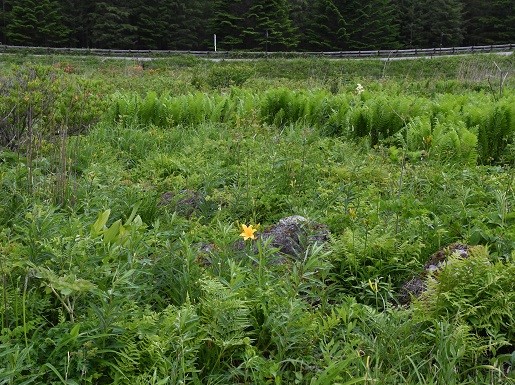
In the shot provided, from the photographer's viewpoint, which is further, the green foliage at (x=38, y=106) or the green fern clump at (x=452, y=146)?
the green fern clump at (x=452, y=146)

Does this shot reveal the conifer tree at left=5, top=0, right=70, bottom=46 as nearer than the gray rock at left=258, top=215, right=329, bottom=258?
No

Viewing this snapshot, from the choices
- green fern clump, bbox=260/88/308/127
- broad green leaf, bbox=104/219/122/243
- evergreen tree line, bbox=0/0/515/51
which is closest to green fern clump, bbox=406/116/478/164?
green fern clump, bbox=260/88/308/127

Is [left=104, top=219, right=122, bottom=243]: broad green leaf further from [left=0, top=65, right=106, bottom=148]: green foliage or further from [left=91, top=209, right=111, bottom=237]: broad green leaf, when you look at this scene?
[left=0, top=65, right=106, bottom=148]: green foliage

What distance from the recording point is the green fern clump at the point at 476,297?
85.4 inches

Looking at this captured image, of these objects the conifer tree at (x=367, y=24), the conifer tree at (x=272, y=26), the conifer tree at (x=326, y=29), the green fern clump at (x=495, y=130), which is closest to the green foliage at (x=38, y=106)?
the green fern clump at (x=495, y=130)

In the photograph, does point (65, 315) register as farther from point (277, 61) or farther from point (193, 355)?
point (277, 61)

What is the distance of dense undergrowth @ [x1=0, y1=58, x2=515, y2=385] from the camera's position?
1.91m

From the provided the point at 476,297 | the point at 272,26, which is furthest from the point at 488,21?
the point at 476,297

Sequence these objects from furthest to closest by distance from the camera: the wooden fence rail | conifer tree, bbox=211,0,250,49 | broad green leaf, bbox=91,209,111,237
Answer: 1. conifer tree, bbox=211,0,250,49
2. the wooden fence rail
3. broad green leaf, bbox=91,209,111,237

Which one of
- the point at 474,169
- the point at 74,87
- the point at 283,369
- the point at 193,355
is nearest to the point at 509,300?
the point at 283,369

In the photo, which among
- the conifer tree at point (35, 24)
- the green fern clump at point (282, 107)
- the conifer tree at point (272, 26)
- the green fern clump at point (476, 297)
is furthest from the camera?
the conifer tree at point (272, 26)

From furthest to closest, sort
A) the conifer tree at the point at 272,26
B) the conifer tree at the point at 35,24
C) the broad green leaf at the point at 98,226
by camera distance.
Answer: the conifer tree at the point at 272,26 → the conifer tree at the point at 35,24 → the broad green leaf at the point at 98,226

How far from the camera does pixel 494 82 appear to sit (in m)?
12.9

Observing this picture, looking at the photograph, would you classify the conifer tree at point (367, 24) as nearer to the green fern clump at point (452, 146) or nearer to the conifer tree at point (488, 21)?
the conifer tree at point (488, 21)
